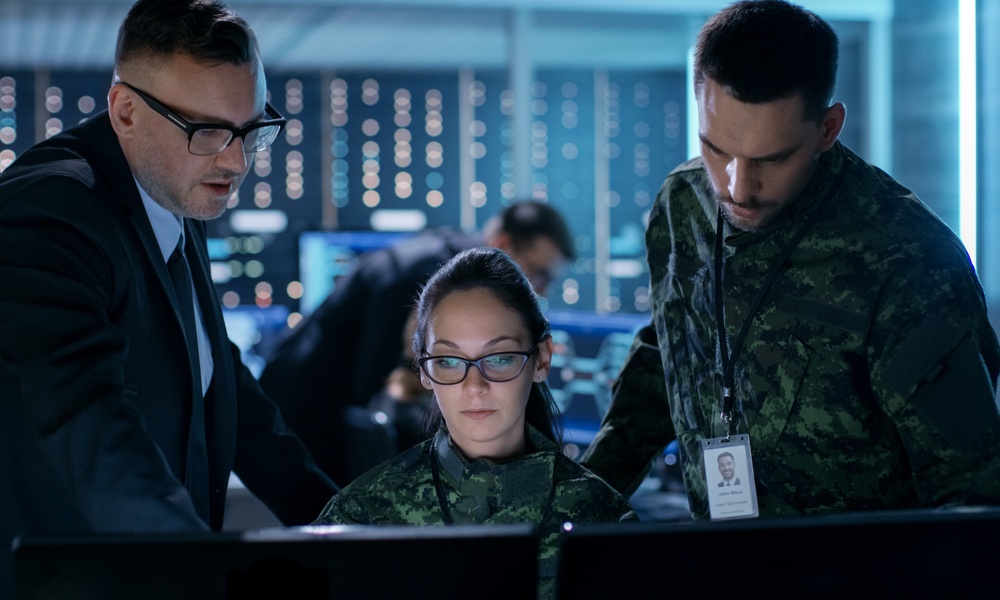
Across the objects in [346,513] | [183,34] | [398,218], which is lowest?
[346,513]

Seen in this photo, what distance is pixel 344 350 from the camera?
10.8 ft

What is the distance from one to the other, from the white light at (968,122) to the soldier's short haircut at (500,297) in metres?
2.37

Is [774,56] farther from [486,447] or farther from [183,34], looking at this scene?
[183,34]

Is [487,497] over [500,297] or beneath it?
beneath

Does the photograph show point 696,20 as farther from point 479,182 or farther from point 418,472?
point 418,472

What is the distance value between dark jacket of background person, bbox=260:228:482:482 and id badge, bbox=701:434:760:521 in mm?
1824

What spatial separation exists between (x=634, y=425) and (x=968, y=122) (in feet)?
8.01

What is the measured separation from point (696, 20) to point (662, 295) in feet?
12.6

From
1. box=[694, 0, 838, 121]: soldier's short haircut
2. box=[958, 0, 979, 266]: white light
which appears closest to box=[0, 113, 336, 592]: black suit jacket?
box=[694, 0, 838, 121]: soldier's short haircut

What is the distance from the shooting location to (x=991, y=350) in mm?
1313

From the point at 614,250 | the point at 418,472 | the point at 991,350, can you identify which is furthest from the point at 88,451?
the point at 614,250

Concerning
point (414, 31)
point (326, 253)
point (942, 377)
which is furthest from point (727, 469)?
point (414, 31)

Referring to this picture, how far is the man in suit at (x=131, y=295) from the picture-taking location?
3.67ft

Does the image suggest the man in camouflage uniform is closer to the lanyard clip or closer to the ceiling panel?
the lanyard clip
